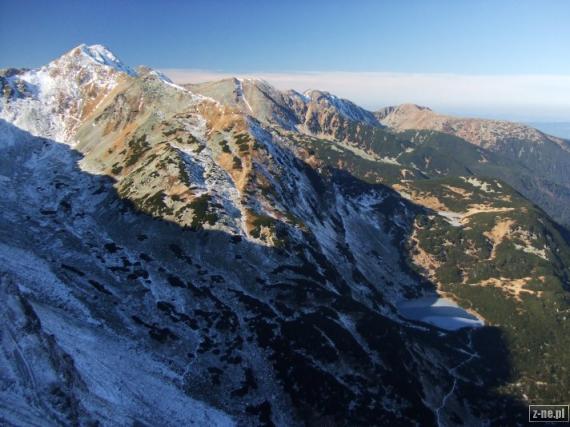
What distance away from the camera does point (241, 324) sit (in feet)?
340

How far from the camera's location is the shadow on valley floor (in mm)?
89750

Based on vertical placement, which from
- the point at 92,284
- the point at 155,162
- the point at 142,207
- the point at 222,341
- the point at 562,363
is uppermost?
the point at 155,162

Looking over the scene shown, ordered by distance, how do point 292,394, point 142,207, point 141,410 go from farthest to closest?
point 142,207, point 292,394, point 141,410

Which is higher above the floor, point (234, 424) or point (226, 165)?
point (226, 165)

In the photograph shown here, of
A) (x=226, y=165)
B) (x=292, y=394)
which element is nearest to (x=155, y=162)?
(x=226, y=165)

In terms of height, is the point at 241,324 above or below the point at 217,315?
below

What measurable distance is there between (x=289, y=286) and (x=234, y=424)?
4255 centimetres

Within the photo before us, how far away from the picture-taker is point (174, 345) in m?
94.2

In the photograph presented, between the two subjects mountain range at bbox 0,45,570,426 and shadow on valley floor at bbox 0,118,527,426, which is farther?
shadow on valley floor at bbox 0,118,527,426

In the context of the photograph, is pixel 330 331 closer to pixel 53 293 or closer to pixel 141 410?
pixel 141 410

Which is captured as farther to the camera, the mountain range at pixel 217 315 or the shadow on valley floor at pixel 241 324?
the shadow on valley floor at pixel 241 324

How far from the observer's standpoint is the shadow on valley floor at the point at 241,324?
8975 cm

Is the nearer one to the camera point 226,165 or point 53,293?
point 53,293

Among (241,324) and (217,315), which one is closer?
(241,324)
